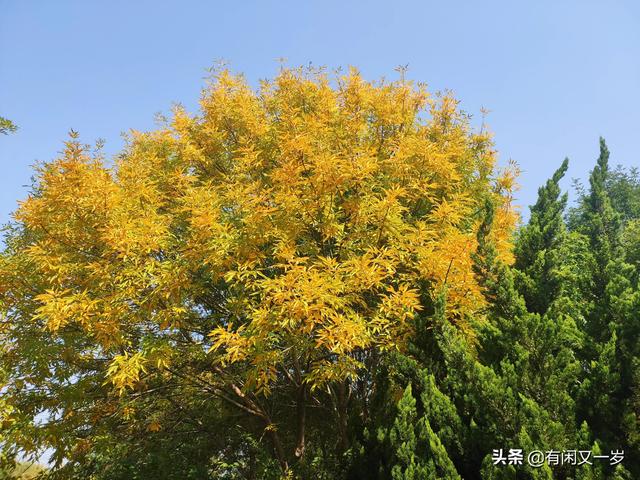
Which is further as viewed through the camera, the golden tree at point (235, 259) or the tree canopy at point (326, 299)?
the golden tree at point (235, 259)

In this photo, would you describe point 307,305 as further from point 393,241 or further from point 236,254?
point 393,241

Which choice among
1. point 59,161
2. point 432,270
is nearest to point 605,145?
point 432,270

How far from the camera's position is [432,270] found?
17.1 feet

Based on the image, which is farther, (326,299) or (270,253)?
(270,253)

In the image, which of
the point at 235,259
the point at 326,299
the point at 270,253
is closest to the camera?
the point at 326,299

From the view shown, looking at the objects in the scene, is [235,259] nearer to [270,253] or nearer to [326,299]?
[270,253]

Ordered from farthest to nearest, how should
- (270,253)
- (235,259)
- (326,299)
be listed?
(270,253), (235,259), (326,299)

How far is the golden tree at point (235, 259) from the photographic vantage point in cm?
485

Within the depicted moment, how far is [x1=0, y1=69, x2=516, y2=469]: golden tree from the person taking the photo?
485 cm

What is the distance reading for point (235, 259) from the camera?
208 inches

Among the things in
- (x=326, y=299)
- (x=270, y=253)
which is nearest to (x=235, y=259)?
(x=270, y=253)

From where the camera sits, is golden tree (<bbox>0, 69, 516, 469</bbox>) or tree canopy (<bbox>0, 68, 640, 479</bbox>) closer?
tree canopy (<bbox>0, 68, 640, 479</bbox>)

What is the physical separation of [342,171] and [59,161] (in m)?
3.56

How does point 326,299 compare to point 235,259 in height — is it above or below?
below
